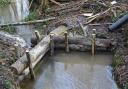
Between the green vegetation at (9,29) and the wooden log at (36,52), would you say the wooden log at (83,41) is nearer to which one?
the wooden log at (36,52)

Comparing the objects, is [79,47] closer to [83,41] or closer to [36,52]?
[83,41]

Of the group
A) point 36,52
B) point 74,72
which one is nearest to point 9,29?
point 36,52

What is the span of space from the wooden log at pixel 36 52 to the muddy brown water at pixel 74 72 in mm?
585

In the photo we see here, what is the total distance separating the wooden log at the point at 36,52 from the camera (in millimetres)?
11152

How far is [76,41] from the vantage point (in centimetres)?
1387

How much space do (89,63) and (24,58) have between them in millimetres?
3071

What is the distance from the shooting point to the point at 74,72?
12.4 m

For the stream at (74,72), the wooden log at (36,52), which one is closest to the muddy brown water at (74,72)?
the stream at (74,72)

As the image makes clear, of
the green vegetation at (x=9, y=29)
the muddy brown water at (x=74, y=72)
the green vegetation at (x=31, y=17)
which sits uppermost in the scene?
the green vegetation at (x=31, y=17)

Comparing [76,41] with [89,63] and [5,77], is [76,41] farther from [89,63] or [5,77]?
[5,77]

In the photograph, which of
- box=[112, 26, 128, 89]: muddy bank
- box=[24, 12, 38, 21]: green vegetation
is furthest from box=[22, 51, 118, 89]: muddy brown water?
box=[24, 12, 38, 21]: green vegetation

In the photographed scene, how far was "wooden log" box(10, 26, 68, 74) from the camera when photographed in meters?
11.2

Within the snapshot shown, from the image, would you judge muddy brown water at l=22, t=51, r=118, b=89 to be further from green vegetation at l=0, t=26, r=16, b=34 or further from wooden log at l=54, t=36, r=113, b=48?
green vegetation at l=0, t=26, r=16, b=34

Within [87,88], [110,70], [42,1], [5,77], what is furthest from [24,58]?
[42,1]
